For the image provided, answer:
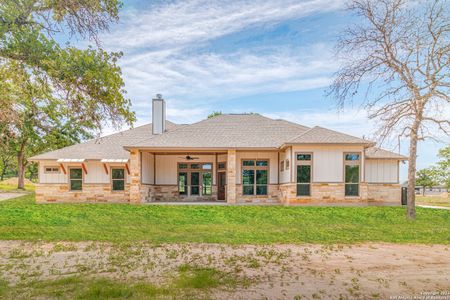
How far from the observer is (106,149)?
798 inches

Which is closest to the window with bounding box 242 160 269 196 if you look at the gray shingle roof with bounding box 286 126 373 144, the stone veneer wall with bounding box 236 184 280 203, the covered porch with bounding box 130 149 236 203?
the stone veneer wall with bounding box 236 184 280 203

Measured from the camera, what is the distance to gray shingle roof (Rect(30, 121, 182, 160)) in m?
19.5

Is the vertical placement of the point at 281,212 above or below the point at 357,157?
below

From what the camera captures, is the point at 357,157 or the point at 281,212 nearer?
the point at 281,212

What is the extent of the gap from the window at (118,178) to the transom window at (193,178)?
339 centimetres

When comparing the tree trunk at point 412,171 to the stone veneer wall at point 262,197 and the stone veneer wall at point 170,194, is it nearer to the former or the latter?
the stone veneer wall at point 262,197

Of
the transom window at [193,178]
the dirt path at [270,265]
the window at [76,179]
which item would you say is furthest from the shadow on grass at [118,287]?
the transom window at [193,178]

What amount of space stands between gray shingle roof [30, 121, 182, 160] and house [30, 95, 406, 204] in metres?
0.06

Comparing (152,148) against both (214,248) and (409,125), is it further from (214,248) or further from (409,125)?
(409,125)

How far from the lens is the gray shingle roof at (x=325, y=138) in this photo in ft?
54.8

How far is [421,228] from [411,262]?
5314 mm

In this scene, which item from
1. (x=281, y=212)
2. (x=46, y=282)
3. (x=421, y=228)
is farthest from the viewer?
(x=281, y=212)

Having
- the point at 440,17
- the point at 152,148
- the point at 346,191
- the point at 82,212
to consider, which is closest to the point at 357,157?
Answer: the point at 346,191

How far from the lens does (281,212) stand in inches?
571
